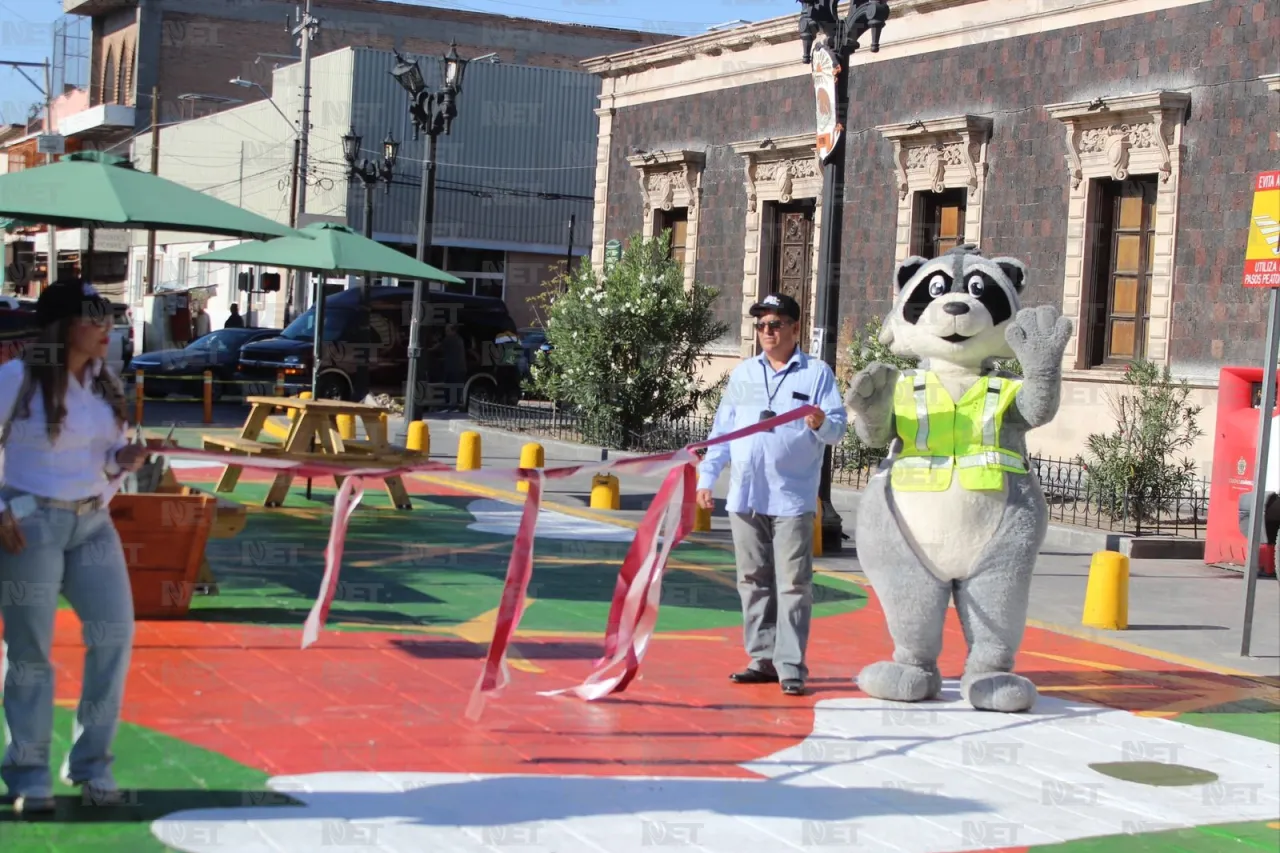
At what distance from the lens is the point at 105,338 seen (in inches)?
217

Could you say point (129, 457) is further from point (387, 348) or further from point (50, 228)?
point (387, 348)

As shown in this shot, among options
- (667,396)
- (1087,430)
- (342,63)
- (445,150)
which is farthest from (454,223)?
(1087,430)

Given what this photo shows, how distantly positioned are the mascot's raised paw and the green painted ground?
3917mm

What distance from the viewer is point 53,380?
542cm

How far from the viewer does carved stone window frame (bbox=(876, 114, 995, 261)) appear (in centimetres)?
2138

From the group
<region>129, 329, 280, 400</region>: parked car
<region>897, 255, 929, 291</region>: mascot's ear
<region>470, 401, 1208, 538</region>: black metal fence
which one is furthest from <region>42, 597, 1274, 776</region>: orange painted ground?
<region>129, 329, 280, 400</region>: parked car

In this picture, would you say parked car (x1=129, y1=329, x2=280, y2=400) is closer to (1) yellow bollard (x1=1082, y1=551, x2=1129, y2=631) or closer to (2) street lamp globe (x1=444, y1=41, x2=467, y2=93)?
(2) street lamp globe (x1=444, y1=41, x2=467, y2=93)

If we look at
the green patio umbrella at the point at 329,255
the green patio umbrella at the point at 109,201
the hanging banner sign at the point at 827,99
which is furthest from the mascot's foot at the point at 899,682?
the green patio umbrella at the point at 329,255

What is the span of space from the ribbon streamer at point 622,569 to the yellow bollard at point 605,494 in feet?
21.2

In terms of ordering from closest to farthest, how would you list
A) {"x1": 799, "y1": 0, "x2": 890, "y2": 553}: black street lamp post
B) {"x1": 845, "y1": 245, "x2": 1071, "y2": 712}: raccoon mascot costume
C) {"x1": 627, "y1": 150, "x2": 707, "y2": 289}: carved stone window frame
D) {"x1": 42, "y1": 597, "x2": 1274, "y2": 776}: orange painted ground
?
{"x1": 42, "y1": 597, "x2": 1274, "y2": 776}: orange painted ground < {"x1": 845, "y1": 245, "x2": 1071, "y2": 712}: raccoon mascot costume < {"x1": 799, "y1": 0, "x2": 890, "y2": 553}: black street lamp post < {"x1": 627, "y1": 150, "x2": 707, "y2": 289}: carved stone window frame

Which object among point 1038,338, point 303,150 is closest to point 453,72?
point 1038,338

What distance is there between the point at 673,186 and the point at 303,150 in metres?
15.5

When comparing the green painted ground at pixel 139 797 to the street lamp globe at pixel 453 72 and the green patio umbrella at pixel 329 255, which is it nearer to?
the green patio umbrella at pixel 329 255

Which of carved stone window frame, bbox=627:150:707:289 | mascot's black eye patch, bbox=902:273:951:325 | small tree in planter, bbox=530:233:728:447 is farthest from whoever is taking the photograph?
carved stone window frame, bbox=627:150:707:289
